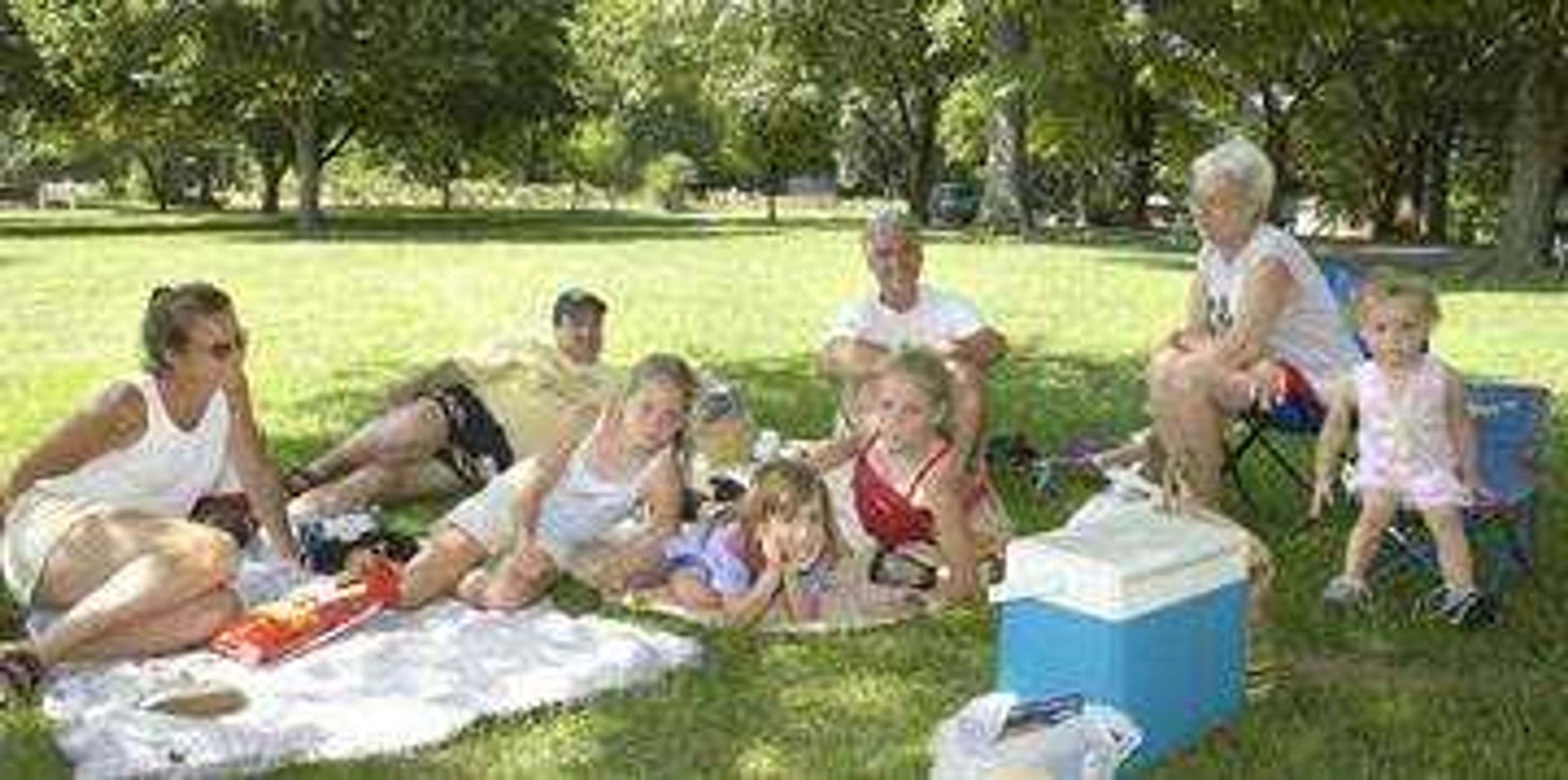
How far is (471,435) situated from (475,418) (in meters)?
0.07

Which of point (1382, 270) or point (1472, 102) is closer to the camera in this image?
point (1382, 270)

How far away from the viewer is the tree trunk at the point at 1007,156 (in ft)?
115

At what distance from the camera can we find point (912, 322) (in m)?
8.52

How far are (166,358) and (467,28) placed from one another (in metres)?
33.8

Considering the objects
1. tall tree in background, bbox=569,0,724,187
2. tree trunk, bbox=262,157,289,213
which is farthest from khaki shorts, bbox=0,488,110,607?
tree trunk, bbox=262,157,289,213

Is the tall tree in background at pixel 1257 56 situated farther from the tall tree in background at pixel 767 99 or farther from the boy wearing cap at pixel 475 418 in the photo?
the boy wearing cap at pixel 475 418

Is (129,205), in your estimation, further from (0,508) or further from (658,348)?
(0,508)

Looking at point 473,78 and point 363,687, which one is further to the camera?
point 473,78

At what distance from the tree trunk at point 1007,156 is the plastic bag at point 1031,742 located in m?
30.2

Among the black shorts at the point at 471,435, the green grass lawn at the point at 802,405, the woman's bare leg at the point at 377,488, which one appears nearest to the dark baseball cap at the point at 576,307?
the black shorts at the point at 471,435

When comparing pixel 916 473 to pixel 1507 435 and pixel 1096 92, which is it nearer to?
pixel 1507 435

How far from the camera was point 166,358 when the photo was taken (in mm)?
6398

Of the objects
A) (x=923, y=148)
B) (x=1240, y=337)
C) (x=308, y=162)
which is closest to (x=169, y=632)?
(x=1240, y=337)

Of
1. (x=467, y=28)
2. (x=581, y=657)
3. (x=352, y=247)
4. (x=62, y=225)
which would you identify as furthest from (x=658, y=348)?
(x=62, y=225)
